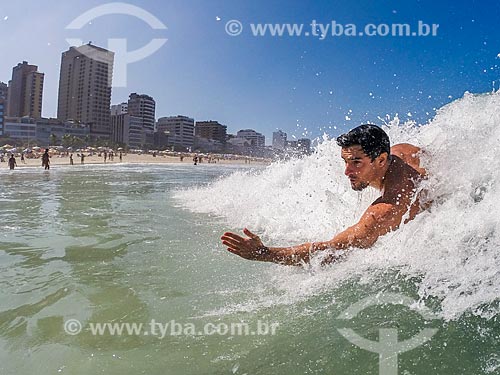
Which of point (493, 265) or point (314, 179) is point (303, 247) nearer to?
point (493, 265)

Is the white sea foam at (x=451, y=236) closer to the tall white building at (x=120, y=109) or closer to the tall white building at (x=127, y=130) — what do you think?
the tall white building at (x=127, y=130)

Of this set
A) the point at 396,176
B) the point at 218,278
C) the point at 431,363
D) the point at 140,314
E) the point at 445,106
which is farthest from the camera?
the point at 445,106

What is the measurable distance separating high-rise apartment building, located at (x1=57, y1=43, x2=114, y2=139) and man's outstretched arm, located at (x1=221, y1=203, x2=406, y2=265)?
13668 cm

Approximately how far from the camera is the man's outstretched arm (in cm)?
282

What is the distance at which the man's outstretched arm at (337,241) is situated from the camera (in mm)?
2822

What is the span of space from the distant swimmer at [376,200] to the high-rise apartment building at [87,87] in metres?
136

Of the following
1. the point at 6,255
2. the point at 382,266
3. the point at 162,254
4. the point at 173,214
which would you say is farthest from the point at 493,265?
the point at 173,214

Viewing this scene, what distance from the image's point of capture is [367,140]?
347 centimetres

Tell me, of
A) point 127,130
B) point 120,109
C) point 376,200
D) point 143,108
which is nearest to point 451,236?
point 376,200

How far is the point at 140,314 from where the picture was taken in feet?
11.0

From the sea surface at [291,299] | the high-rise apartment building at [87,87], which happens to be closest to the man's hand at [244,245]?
the sea surface at [291,299]

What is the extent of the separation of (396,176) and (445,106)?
309 cm

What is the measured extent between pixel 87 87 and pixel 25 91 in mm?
29860

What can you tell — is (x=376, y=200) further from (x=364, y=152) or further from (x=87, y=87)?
(x=87, y=87)
